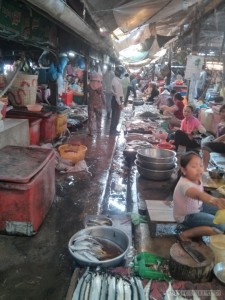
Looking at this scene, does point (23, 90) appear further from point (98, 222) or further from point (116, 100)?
point (98, 222)

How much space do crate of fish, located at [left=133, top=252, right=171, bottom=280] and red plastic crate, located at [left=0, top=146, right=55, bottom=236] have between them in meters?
1.65

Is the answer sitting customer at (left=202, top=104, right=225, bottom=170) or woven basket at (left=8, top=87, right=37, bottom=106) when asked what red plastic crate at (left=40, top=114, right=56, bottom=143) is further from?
sitting customer at (left=202, top=104, right=225, bottom=170)

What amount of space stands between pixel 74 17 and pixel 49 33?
224cm

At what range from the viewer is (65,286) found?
10.9ft

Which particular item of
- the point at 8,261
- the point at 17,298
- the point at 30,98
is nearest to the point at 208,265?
the point at 17,298

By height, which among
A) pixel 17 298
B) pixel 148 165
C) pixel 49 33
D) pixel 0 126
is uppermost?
pixel 49 33

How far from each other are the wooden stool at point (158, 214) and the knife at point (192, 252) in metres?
0.78

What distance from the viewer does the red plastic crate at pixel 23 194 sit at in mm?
3969

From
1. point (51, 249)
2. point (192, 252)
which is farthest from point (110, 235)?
point (192, 252)

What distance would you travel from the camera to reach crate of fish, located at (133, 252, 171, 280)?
10.9 ft

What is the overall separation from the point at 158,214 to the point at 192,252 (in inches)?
48.3

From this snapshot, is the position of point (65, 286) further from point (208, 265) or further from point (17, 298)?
point (208, 265)

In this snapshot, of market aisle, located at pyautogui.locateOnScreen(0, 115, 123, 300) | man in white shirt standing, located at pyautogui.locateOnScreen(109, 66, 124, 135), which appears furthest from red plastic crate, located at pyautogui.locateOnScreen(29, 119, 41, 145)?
man in white shirt standing, located at pyautogui.locateOnScreen(109, 66, 124, 135)

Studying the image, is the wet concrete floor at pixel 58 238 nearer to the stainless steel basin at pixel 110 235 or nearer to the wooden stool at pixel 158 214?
the stainless steel basin at pixel 110 235
